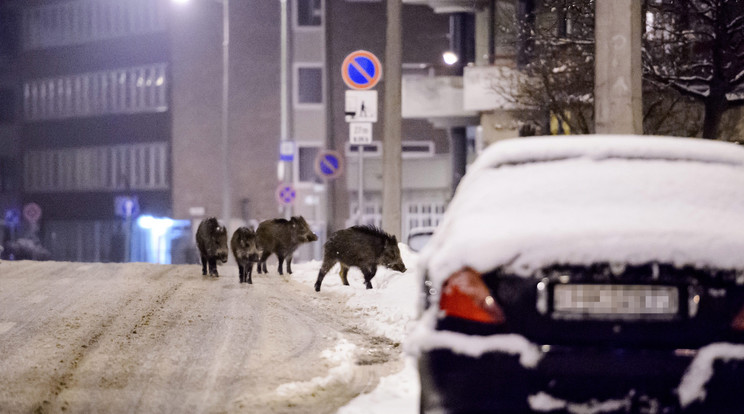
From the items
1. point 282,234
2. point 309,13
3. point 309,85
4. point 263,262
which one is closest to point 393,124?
point 263,262

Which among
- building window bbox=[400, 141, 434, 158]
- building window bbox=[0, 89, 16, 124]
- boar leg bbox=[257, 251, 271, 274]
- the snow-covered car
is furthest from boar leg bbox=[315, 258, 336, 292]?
building window bbox=[0, 89, 16, 124]

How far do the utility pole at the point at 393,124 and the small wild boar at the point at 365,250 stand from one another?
615 centimetres

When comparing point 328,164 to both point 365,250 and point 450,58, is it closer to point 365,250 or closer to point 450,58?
point 365,250

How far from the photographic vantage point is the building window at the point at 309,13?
4869 cm

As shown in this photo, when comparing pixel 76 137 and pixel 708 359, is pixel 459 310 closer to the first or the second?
pixel 708 359

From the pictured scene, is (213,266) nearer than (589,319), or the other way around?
(589,319)

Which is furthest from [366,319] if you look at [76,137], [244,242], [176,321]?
[76,137]

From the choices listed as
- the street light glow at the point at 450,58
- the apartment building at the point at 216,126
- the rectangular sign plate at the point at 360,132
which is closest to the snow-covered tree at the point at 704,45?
the rectangular sign plate at the point at 360,132

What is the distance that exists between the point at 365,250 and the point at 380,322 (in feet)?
11.6

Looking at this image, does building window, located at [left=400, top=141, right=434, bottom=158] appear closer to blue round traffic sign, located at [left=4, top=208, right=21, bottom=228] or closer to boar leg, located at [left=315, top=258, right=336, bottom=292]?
blue round traffic sign, located at [left=4, top=208, right=21, bottom=228]

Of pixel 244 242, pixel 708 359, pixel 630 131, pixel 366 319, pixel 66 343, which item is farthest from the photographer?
pixel 244 242

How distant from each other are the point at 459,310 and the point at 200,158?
148 feet

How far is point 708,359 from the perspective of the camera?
14.5ft

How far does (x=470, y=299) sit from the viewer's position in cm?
454
